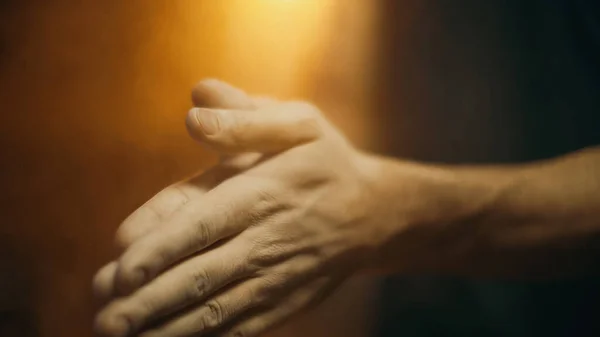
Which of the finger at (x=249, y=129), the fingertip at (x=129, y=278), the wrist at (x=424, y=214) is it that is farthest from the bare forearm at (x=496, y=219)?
the fingertip at (x=129, y=278)

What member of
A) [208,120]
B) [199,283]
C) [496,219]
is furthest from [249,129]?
[496,219]

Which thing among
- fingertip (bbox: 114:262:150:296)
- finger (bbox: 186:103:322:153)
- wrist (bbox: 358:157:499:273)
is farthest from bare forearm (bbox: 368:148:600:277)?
fingertip (bbox: 114:262:150:296)

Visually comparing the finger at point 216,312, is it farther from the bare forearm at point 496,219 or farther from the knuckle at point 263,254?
the bare forearm at point 496,219

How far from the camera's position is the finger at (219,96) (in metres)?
0.59

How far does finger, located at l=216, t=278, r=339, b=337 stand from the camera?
547 mm

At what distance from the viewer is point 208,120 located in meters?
0.55

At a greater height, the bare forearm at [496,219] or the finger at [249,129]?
the finger at [249,129]

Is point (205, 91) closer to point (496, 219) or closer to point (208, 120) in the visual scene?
point (208, 120)

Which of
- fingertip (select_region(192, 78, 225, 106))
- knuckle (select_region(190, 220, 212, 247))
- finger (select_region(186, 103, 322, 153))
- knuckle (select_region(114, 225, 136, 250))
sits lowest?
knuckle (select_region(190, 220, 212, 247))

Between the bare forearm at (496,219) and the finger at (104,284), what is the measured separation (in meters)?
0.29

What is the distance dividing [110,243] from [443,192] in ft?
1.23

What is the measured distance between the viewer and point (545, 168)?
0.70 m

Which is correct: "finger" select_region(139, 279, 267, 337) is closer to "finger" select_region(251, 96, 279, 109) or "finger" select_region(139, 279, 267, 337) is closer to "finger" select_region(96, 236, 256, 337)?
"finger" select_region(96, 236, 256, 337)

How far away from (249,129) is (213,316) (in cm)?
18
